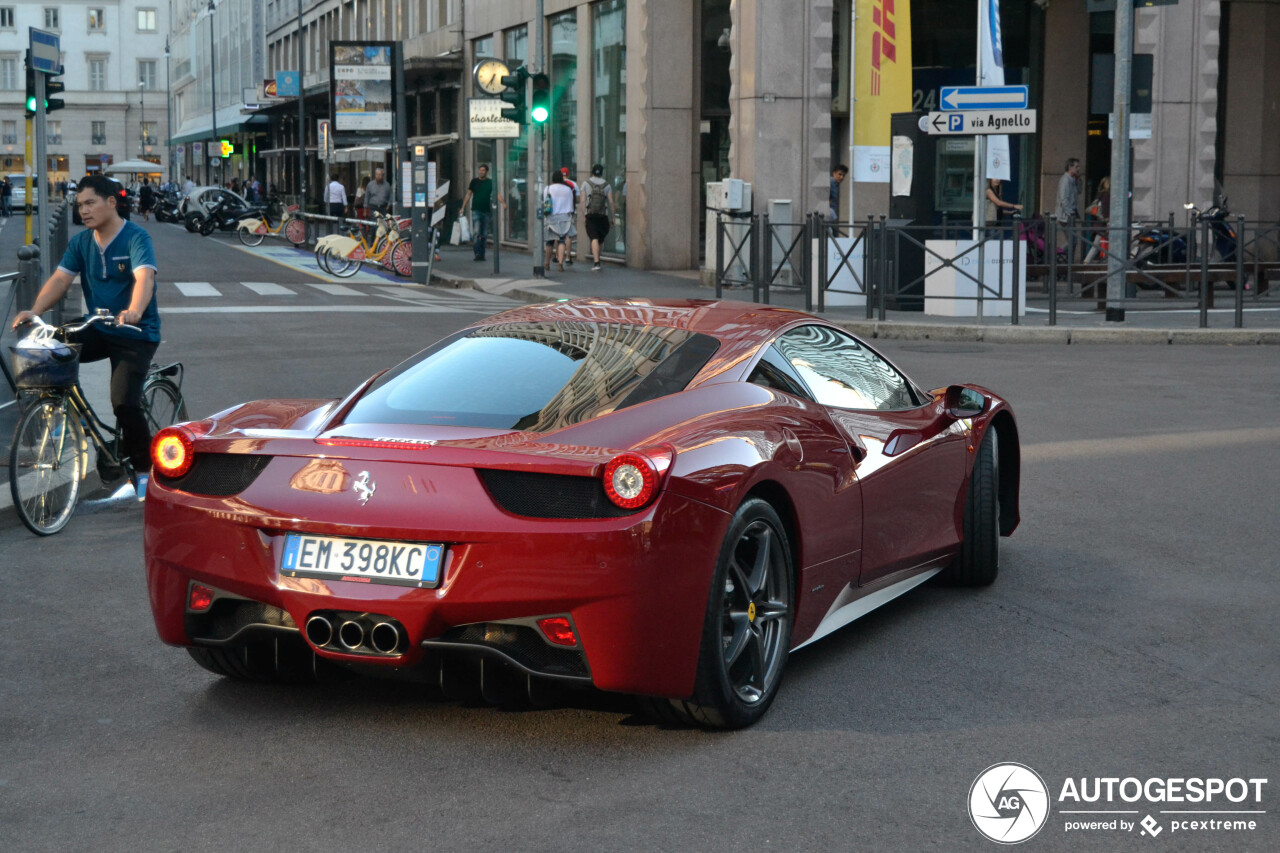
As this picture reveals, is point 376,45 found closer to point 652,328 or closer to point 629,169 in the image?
point 629,169

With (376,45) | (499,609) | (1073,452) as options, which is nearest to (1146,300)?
(1073,452)

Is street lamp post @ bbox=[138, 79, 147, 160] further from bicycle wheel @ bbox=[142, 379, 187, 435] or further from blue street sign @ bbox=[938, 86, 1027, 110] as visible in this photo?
bicycle wheel @ bbox=[142, 379, 187, 435]

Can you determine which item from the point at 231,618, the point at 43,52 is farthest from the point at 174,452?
the point at 43,52

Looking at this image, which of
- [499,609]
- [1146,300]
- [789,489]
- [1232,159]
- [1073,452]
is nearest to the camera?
[499,609]

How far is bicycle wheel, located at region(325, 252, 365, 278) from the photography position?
29.8 m

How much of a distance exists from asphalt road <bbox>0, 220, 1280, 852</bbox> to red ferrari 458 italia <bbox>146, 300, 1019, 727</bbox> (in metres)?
0.20

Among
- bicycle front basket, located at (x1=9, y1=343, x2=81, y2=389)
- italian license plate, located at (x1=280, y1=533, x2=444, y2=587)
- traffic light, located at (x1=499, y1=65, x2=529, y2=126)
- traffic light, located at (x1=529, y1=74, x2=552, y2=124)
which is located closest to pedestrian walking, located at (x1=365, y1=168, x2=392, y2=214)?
traffic light, located at (x1=499, y1=65, x2=529, y2=126)

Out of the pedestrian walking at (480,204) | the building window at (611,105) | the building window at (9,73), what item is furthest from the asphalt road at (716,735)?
the building window at (9,73)

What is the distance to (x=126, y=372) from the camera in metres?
8.11

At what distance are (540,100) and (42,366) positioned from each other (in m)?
19.2

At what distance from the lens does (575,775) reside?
430 centimetres

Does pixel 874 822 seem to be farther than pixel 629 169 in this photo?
No

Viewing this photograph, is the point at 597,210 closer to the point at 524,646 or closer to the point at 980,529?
the point at 980,529

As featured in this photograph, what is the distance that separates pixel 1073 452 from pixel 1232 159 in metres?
22.2
